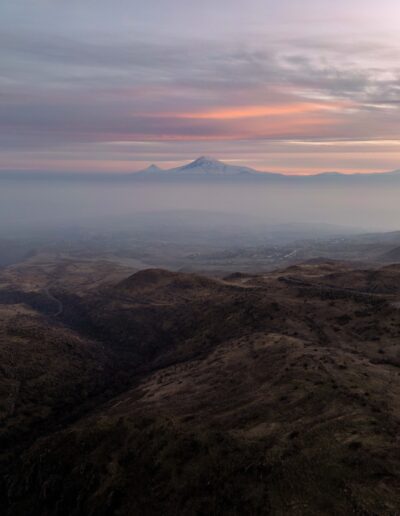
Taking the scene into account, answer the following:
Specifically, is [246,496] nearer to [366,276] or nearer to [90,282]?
[366,276]

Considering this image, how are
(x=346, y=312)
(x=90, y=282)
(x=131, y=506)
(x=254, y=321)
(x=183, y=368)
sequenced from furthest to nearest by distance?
(x=90, y=282) → (x=254, y=321) → (x=346, y=312) → (x=183, y=368) → (x=131, y=506)

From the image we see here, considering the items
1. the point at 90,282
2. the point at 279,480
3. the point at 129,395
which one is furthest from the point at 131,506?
the point at 90,282

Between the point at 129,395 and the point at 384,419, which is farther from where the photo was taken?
the point at 129,395

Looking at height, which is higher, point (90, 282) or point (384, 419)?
point (384, 419)

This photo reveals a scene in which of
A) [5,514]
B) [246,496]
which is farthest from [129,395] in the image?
[246,496]

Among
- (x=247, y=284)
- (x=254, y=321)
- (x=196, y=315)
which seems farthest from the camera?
(x=247, y=284)

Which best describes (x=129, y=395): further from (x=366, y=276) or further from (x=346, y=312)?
(x=366, y=276)

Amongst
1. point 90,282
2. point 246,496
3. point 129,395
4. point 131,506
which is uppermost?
point 246,496
